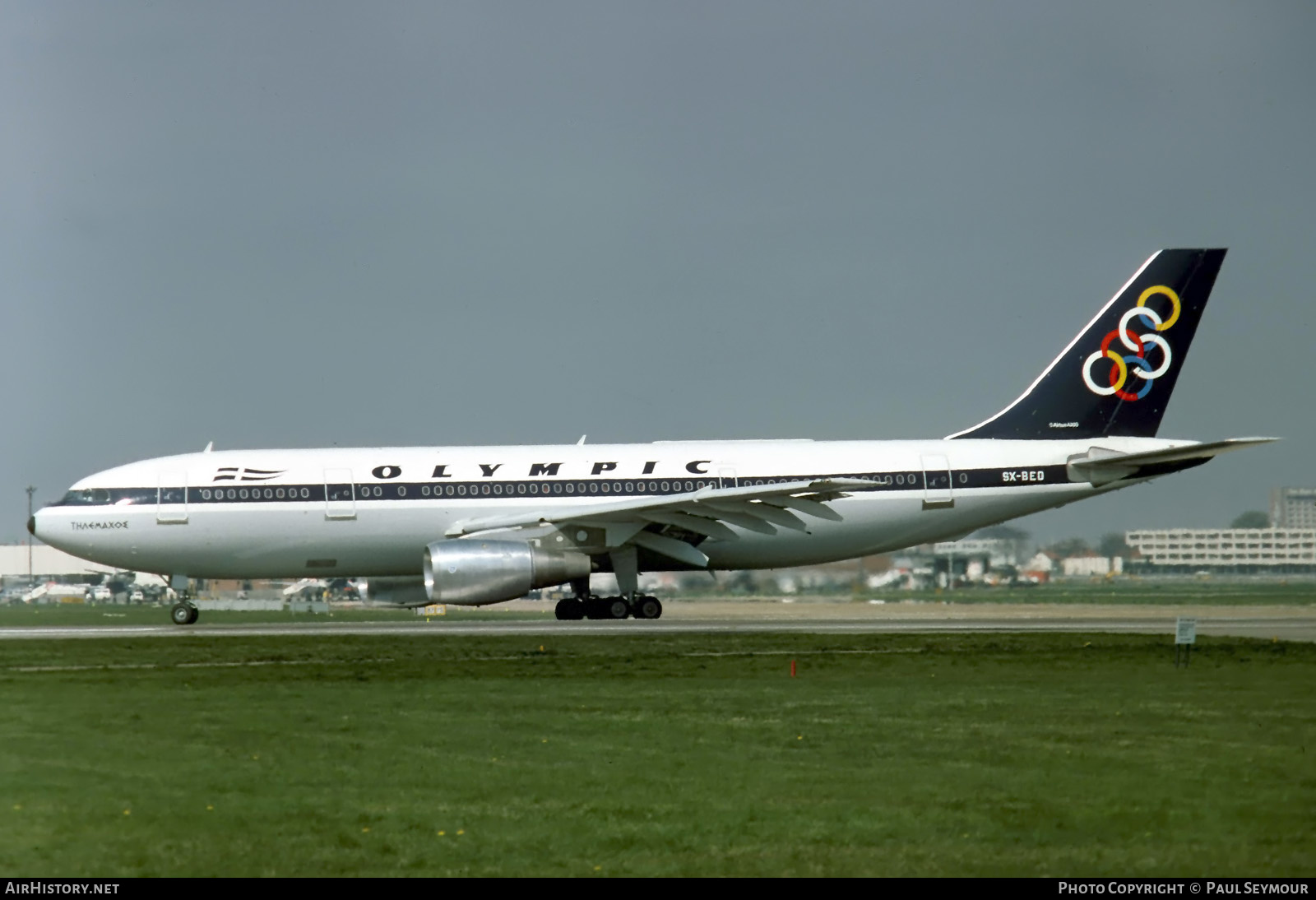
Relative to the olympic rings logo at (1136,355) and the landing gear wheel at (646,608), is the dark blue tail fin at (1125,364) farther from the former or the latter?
the landing gear wheel at (646,608)

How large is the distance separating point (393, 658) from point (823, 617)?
14.0 meters

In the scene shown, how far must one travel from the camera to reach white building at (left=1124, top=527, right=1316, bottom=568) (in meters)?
35.8

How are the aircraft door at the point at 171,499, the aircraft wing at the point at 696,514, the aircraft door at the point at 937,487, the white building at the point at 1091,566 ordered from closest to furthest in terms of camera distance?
the aircraft wing at the point at 696,514 → the aircraft door at the point at 171,499 → the aircraft door at the point at 937,487 → the white building at the point at 1091,566

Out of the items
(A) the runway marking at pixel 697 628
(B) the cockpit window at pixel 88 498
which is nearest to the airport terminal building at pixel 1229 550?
(A) the runway marking at pixel 697 628

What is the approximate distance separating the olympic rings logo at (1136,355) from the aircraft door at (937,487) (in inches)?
162

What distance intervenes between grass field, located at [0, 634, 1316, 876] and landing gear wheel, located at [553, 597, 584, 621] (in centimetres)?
1214

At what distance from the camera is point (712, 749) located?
1094 cm

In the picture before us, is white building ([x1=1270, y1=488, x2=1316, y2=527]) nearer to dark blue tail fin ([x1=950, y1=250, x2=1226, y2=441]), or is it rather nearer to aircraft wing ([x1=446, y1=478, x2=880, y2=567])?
dark blue tail fin ([x1=950, y1=250, x2=1226, y2=441])

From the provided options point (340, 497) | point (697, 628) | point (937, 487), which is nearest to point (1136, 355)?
point (937, 487)

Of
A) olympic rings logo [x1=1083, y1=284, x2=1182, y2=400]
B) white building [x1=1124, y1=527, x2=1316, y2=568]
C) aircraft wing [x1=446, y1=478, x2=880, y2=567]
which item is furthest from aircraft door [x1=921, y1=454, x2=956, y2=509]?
white building [x1=1124, y1=527, x2=1316, y2=568]

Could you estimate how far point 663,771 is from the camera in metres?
9.98

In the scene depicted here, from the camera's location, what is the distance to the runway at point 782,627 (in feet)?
81.9

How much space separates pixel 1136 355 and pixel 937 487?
5.79 m

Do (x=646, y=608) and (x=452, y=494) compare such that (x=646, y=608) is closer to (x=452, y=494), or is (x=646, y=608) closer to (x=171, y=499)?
(x=452, y=494)
